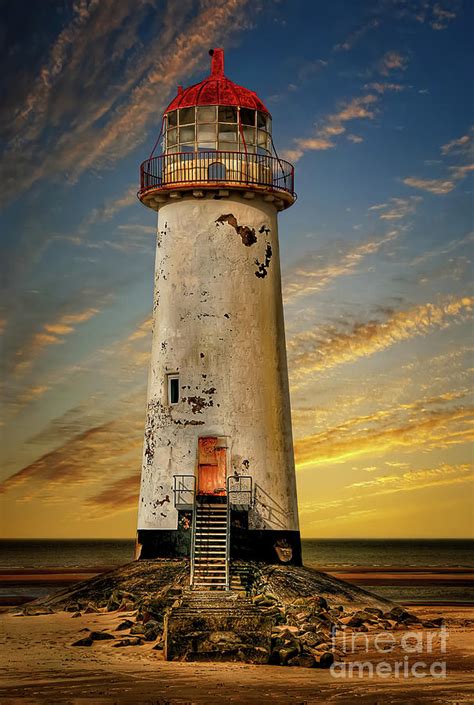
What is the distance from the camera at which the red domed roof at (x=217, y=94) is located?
30.4 meters

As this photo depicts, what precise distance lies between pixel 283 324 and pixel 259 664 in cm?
1071

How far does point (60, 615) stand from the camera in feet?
91.9

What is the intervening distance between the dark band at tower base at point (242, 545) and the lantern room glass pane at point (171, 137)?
9.38 m

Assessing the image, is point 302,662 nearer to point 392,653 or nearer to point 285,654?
point 285,654

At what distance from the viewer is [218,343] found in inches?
1156

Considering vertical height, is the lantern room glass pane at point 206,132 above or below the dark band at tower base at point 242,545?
above

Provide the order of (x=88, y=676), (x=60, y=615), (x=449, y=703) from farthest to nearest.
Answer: (x=60, y=615)
(x=88, y=676)
(x=449, y=703)

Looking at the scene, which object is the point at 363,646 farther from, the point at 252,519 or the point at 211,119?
the point at 211,119

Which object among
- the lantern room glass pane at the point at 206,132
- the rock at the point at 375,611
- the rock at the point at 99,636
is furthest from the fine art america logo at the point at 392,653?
the lantern room glass pane at the point at 206,132

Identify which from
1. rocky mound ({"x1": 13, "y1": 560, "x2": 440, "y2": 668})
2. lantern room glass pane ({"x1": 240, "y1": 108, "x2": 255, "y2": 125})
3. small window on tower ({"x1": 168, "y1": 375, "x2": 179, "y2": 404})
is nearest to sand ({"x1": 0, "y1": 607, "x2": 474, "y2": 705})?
rocky mound ({"x1": 13, "y1": 560, "x2": 440, "y2": 668})

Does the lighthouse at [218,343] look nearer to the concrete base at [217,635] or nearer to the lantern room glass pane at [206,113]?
the lantern room glass pane at [206,113]

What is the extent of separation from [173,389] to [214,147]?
5942 mm

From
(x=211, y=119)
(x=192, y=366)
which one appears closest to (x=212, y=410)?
(x=192, y=366)

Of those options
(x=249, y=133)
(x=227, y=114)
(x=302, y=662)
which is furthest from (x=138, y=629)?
(x=227, y=114)
